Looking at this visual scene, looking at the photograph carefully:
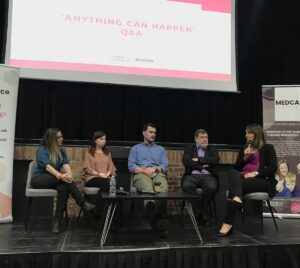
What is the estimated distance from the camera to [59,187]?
3260 millimetres

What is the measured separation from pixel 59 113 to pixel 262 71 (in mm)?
2815

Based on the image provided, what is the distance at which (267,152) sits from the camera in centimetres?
338

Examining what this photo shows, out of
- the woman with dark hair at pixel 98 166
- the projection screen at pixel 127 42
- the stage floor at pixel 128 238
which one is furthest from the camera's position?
the projection screen at pixel 127 42

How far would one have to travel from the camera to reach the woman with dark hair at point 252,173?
312 centimetres

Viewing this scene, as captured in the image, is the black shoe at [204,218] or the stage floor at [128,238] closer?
the stage floor at [128,238]

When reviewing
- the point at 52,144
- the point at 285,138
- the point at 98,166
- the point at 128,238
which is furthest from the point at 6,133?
the point at 285,138

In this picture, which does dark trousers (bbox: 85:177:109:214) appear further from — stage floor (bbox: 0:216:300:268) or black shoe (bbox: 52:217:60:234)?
black shoe (bbox: 52:217:60:234)

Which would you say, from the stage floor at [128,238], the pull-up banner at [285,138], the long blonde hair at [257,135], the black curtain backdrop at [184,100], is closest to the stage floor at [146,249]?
the stage floor at [128,238]

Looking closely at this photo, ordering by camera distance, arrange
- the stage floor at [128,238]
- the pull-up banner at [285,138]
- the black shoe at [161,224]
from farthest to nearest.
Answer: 1. the pull-up banner at [285,138]
2. the black shoe at [161,224]
3. the stage floor at [128,238]

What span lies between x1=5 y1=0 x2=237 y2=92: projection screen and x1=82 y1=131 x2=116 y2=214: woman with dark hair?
0.88 metres

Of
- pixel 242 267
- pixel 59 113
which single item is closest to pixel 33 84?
pixel 59 113

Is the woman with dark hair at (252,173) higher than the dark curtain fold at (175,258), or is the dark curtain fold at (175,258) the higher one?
the woman with dark hair at (252,173)

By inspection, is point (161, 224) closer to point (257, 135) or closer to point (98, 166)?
point (98, 166)

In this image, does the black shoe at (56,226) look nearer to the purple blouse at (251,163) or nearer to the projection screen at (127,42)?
the projection screen at (127,42)
